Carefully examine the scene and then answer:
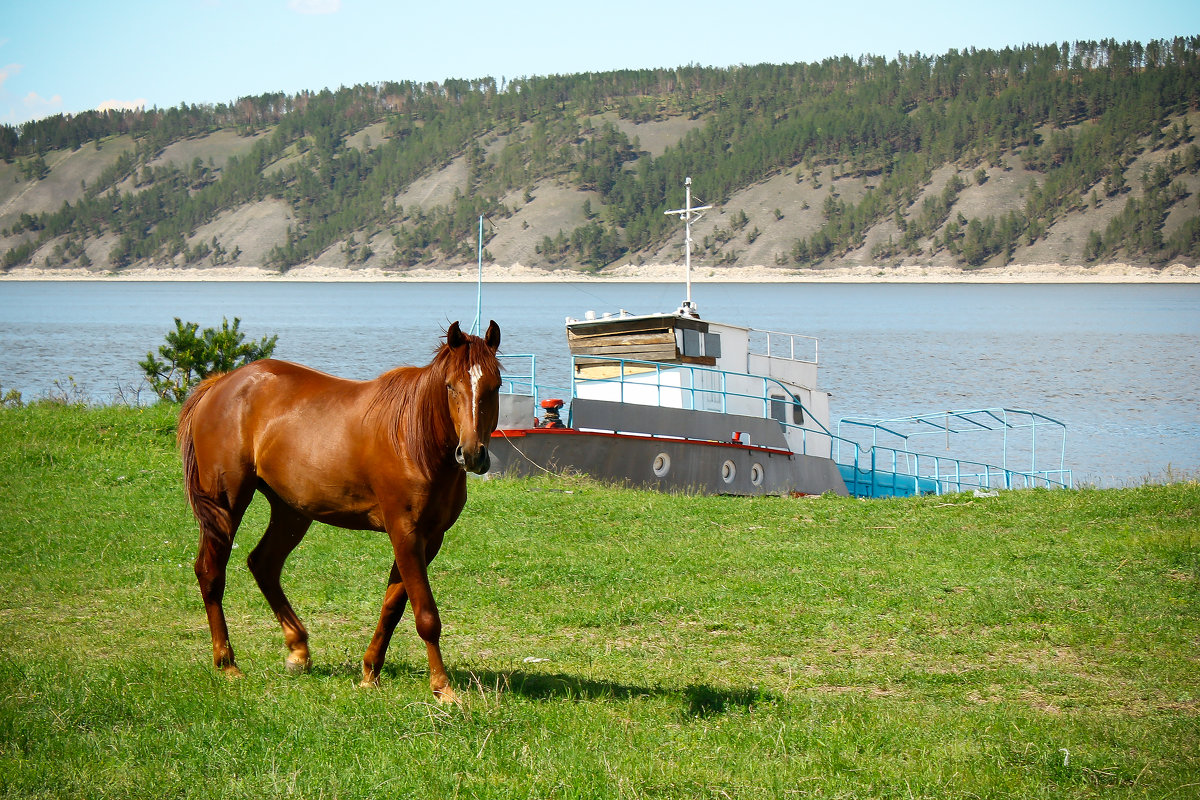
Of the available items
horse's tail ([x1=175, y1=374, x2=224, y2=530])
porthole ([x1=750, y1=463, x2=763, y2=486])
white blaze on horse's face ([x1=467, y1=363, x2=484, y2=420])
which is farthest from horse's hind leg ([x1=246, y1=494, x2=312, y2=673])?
porthole ([x1=750, y1=463, x2=763, y2=486])

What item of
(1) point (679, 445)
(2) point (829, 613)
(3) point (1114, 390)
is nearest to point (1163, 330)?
(3) point (1114, 390)

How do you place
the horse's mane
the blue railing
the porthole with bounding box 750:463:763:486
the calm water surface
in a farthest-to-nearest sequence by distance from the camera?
1. the calm water surface
2. the blue railing
3. the porthole with bounding box 750:463:763:486
4. the horse's mane

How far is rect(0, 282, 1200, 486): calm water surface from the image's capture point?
44188 mm

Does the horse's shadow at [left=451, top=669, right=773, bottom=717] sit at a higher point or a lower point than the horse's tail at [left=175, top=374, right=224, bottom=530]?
lower

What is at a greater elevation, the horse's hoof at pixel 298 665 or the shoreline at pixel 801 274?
the shoreline at pixel 801 274

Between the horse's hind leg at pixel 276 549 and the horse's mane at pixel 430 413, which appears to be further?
the horse's hind leg at pixel 276 549

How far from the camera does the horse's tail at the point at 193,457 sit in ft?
23.7

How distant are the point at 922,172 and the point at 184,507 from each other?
7406 inches

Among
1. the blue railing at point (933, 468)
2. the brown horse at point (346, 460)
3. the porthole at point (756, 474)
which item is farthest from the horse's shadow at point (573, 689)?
the blue railing at point (933, 468)

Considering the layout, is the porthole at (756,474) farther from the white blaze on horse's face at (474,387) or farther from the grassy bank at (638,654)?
the white blaze on horse's face at (474,387)

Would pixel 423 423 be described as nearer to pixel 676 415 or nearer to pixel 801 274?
pixel 676 415

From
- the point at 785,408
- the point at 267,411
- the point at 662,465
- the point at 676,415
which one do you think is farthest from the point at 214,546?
the point at 785,408

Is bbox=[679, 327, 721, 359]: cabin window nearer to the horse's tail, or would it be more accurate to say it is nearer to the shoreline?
the horse's tail

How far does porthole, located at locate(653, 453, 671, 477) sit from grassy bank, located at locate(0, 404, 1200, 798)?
4.89 metres
